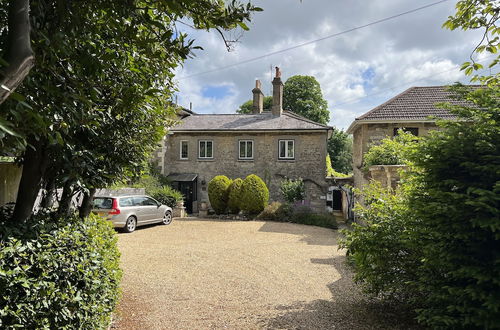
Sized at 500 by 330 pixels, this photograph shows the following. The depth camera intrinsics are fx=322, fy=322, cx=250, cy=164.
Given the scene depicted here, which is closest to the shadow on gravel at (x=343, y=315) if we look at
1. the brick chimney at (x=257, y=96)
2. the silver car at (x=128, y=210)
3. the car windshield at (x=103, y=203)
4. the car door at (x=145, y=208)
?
the silver car at (x=128, y=210)

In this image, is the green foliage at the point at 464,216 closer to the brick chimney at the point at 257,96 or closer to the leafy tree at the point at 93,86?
the leafy tree at the point at 93,86

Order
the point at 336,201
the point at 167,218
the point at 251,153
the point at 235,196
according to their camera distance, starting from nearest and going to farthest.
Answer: the point at 167,218 → the point at 235,196 → the point at 251,153 → the point at 336,201

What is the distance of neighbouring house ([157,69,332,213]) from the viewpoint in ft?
65.8

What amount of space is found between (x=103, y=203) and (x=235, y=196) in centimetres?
731

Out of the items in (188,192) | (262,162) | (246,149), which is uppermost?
(246,149)

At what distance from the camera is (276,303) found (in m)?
5.46

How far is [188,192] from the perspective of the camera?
21641 millimetres

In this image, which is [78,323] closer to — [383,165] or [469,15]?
[469,15]

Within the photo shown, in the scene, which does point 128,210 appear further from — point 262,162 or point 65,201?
point 262,162

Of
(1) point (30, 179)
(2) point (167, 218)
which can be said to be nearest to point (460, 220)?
(1) point (30, 179)

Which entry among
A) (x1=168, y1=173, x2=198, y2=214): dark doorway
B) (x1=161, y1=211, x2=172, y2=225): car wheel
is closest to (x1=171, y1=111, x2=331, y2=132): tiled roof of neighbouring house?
(x1=168, y1=173, x2=198, y2=214): dark doorway

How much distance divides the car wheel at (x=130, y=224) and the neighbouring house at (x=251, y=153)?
7.19 metres

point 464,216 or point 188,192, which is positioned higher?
point 464,216

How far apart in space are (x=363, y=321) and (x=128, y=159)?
13.3 ft
